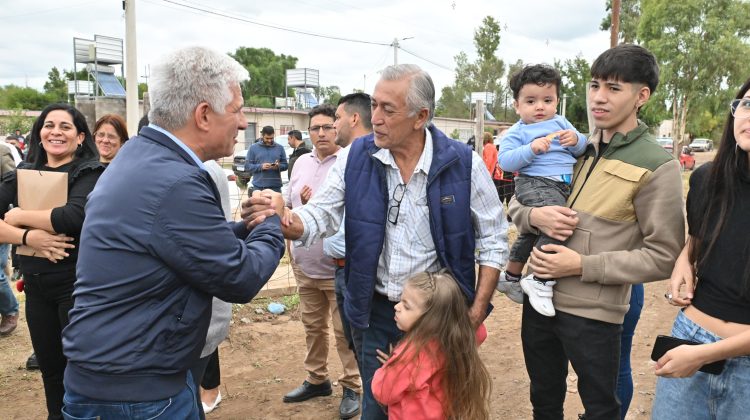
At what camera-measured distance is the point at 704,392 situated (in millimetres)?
1969

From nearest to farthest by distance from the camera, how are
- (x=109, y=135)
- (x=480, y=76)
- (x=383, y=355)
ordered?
(x=383, y=355) → (x=109, y=135) → (x=480, y=76)

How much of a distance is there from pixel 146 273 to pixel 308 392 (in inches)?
106

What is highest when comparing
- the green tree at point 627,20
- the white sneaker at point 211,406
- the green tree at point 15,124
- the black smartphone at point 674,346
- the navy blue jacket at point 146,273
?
the green tree at point 627,20

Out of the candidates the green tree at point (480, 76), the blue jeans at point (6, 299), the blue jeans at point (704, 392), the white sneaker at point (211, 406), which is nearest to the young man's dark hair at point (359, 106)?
the white sneaker at point (211, 406)

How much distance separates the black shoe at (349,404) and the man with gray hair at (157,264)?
2.14 meters

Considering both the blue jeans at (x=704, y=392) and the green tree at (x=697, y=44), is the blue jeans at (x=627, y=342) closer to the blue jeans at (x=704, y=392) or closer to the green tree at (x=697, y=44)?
the blue jeans at (x=704, y=392)

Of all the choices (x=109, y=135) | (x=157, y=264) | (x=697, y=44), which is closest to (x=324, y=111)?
(x=109, y=135)

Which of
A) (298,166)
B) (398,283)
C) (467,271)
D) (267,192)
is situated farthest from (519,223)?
(298,166)

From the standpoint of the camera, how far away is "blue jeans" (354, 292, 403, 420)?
2641mm

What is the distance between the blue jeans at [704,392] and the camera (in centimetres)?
189

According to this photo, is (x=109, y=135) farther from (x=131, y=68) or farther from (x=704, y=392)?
(x=131, y=68)

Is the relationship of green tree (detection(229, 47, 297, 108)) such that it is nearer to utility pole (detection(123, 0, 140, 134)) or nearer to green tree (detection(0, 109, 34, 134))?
green tree (detection(0, 109, 34, 134))

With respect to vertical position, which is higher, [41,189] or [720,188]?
[720,188]

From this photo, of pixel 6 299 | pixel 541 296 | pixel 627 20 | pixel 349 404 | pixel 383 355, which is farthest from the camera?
pixel 627 20
